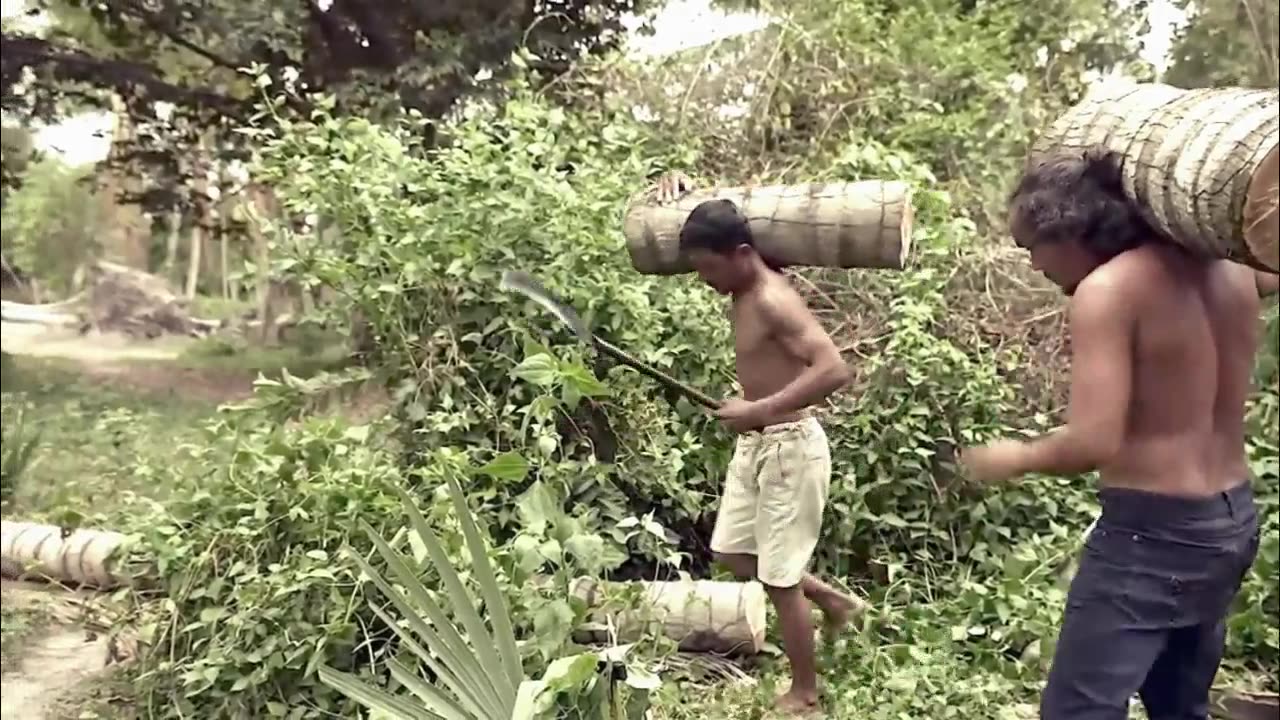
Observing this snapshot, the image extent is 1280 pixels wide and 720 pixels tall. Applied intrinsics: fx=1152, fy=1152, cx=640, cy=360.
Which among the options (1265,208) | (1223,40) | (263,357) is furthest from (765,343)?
(263,357)

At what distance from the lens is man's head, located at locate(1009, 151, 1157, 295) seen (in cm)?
116

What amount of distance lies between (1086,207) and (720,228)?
42cm

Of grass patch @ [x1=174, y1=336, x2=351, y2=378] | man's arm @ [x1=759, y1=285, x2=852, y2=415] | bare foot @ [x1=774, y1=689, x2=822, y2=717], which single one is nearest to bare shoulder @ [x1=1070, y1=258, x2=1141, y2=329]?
man's arm @ [x1=759, y1=285, x2=852, y2=415]

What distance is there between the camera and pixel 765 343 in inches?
56.9

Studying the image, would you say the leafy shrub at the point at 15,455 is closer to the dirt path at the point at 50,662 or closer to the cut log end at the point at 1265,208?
the dirt path at the point at 50,662

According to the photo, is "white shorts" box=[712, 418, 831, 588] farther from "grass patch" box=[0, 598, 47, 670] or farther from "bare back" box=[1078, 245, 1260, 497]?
"grass patch" box=[0, 598, 47, 670]

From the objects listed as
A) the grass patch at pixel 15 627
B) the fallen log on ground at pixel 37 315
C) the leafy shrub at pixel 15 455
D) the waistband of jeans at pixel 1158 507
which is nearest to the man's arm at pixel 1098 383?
the waistband of jeans at pixel 1158 507

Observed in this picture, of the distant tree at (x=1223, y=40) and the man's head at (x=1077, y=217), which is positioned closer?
the man's head at (x=1077, y=217)

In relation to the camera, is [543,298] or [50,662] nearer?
[543,298]

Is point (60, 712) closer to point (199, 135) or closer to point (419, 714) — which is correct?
point (419, 714)

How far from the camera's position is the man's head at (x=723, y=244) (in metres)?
1.40

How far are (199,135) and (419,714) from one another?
1481 millimetres

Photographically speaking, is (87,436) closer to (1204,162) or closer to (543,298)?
(543,298)

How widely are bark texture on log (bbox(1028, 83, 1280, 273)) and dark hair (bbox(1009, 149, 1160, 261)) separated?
0.02m
